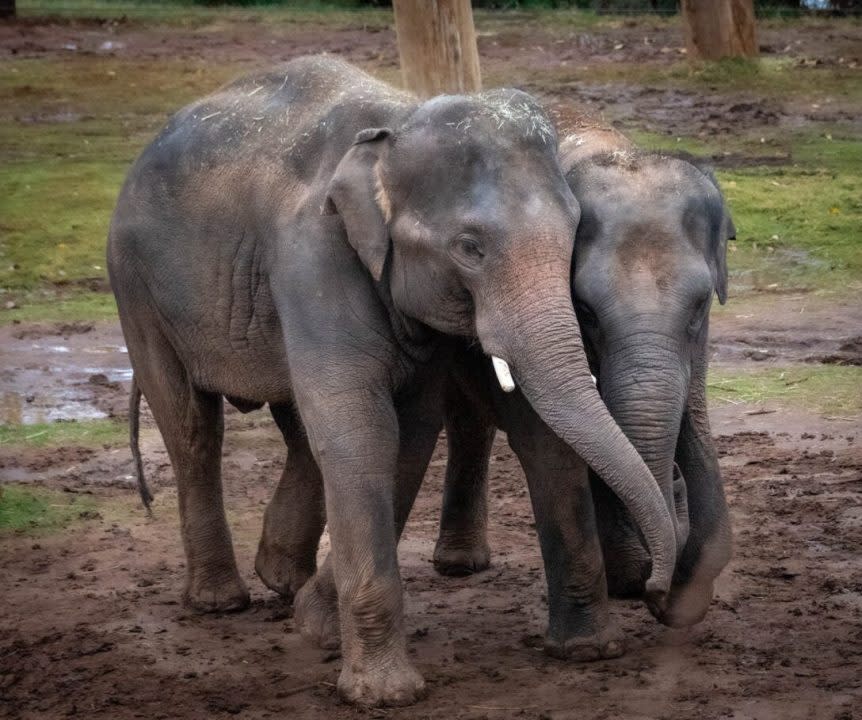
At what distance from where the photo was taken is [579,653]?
241 inches

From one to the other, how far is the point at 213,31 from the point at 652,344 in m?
15.6

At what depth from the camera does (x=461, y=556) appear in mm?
7238

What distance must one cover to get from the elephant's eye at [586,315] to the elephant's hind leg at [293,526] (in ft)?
Result: 4.82

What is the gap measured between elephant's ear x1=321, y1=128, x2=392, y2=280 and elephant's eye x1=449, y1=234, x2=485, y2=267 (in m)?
0.27

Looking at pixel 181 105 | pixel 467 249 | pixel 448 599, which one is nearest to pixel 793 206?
pixel 181 105

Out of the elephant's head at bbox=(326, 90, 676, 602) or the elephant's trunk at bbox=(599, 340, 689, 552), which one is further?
the elephant's trunk at bbox=(599, 340, 689, 552)

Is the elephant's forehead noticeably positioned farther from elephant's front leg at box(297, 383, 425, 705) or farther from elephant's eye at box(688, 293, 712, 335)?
elephant's front leg at box(297, 383, 425, 705)

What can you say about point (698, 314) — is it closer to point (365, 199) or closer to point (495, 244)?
point (495, 244)

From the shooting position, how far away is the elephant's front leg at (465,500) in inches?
283

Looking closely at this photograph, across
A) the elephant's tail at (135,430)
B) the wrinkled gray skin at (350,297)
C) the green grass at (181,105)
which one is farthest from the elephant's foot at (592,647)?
the green grass at (181,105)

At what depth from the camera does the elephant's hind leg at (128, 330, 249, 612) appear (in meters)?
6.90

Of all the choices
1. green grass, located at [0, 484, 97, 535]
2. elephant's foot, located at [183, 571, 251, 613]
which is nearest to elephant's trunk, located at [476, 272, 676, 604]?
Answer: elephant's foot, located at [183, 571, 251, 613]

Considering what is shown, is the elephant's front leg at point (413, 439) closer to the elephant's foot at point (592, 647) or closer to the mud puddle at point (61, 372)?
the elephant's foot at point (592, 647)

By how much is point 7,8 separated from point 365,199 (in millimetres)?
16509
